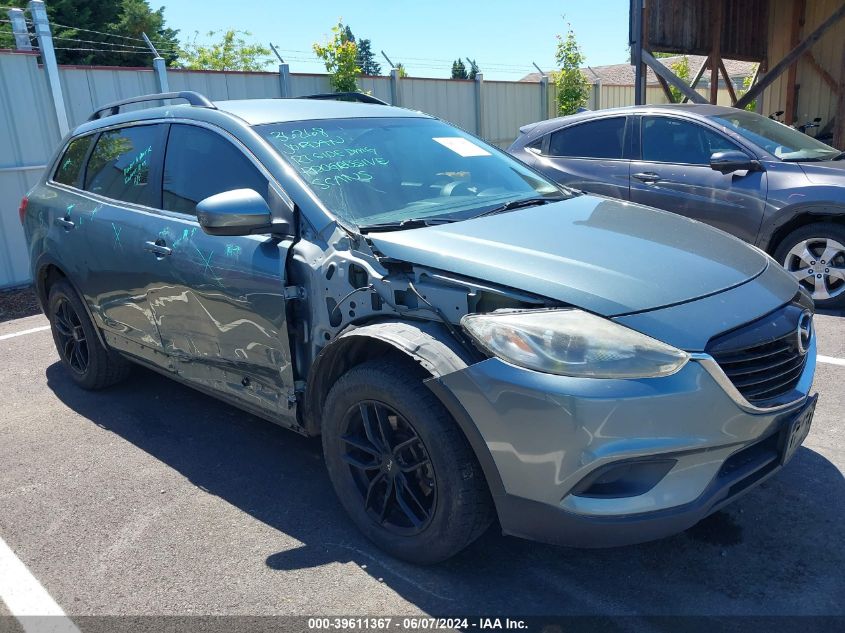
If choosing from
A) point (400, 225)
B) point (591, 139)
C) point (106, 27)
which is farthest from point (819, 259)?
point (106, 27)

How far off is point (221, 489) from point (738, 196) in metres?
4.68

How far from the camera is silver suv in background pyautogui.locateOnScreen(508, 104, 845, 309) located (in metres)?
5.66

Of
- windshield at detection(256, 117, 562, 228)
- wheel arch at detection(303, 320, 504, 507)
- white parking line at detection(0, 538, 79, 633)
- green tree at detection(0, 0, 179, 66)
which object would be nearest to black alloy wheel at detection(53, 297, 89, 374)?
white parking line at detection(0, 538, 79, 633)

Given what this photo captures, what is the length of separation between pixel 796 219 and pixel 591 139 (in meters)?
2.07

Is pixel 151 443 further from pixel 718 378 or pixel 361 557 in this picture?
pixel 718 378

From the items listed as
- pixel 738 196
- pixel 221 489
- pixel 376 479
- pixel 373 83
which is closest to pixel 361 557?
pixel 376 479

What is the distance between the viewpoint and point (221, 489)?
3.53 metres

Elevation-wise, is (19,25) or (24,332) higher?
(19,25)

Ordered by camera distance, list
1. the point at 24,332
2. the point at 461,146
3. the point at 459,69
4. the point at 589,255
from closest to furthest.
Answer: the point at 589,255
the point at 461,146
the point at 24,332
the point at 459,69

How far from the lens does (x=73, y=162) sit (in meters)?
4.79

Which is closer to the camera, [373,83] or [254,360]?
[254,360]

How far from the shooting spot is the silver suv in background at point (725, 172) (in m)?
5.66

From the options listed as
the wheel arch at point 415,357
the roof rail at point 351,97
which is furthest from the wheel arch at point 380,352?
the roof rail at point 351,97

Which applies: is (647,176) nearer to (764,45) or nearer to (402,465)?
(402,465)
